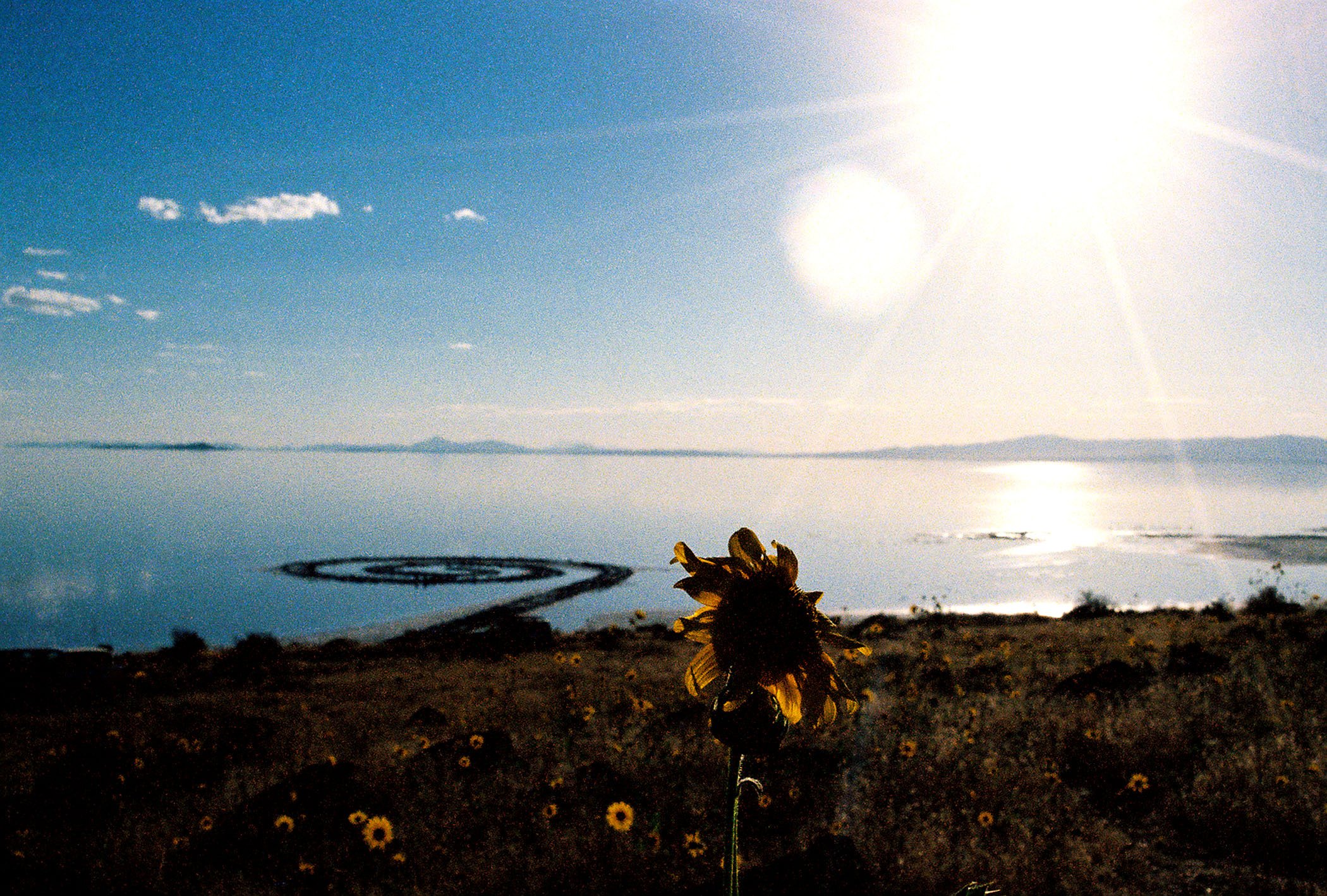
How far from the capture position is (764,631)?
139cm

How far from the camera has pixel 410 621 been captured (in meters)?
37.8

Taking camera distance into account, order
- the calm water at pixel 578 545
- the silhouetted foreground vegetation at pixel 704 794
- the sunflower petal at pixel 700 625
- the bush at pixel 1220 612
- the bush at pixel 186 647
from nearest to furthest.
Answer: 1. the sunflower petal at pixel 700 625
2. the silhouetted foreground vegetation at pixel 704 794
3. the bush at pixel 1220 612
4. the bush at pixel 186 647
5. the calm water at pixel 578 545

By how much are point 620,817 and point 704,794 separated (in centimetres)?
119

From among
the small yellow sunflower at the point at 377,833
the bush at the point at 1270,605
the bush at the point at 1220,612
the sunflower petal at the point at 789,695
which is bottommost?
the small yellow sunflower at the point at 377,833

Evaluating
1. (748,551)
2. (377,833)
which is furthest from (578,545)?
(748,551)

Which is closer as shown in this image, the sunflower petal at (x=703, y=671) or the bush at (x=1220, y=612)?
the sunflower petal at (x=703, y=671)

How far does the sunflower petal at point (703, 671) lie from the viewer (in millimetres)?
1461

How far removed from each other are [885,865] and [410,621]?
118 feet

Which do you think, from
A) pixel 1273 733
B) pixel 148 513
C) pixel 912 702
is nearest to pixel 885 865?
pixel 912 702

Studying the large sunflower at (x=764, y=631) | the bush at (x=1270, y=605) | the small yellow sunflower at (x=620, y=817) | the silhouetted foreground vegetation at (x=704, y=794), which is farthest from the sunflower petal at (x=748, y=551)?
the bush at (x=1270, y=605)

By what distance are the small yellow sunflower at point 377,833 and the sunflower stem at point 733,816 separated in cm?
464

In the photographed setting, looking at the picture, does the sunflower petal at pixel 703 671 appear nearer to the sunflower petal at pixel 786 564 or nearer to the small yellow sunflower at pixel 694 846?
the sunflower petal at pixel 786 564

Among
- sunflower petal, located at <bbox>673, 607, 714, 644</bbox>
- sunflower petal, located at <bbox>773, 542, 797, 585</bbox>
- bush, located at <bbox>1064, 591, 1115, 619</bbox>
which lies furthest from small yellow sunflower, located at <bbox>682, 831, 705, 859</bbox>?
bush, located at <bbox>1064, 591, 1115, 619</bbox>

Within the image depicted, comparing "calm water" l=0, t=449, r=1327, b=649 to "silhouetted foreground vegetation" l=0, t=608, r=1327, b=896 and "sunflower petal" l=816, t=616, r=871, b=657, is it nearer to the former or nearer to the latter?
"silhouetted foreground vegetation" l=0, t=608, r=1327, b=896
